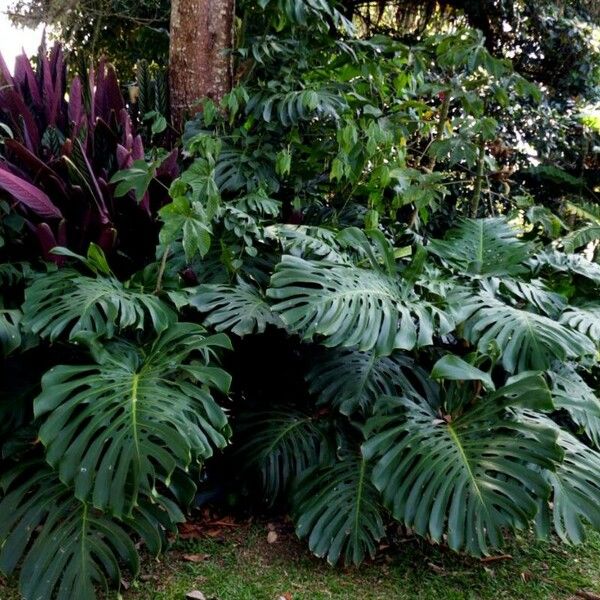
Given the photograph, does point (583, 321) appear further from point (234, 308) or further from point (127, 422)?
point (127, 422)

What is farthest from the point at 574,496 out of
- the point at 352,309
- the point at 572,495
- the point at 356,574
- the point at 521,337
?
the point at 352,309

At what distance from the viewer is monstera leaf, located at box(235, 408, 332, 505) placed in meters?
2.02

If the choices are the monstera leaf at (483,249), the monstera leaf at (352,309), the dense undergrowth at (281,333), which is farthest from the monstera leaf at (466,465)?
the monstera leaf at (483,249)

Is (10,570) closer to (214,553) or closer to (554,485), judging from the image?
(214,553)

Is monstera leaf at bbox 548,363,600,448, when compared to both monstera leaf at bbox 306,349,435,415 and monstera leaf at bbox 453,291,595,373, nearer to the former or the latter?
monstera leaf at bbox 453,291,595,373

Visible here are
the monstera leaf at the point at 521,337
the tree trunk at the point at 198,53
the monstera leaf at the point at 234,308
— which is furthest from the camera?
the tree trunk at the point at 198,53

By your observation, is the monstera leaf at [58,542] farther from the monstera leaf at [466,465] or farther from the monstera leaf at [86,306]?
the monstera leaf at [466,465]

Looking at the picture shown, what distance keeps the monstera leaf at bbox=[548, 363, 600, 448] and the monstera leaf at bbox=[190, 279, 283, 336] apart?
0.95 meters

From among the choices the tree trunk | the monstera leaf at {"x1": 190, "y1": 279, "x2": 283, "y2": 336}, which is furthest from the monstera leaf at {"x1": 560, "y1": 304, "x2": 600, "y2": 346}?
the tree trunk

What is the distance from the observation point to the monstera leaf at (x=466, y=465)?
64.8 inches

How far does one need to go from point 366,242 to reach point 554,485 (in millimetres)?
937

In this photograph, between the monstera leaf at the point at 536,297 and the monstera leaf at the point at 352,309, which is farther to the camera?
the monstera leaf at the point at 536,297

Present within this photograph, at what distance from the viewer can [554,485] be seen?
177 cm

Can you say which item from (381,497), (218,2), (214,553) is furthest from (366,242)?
(218,2)
